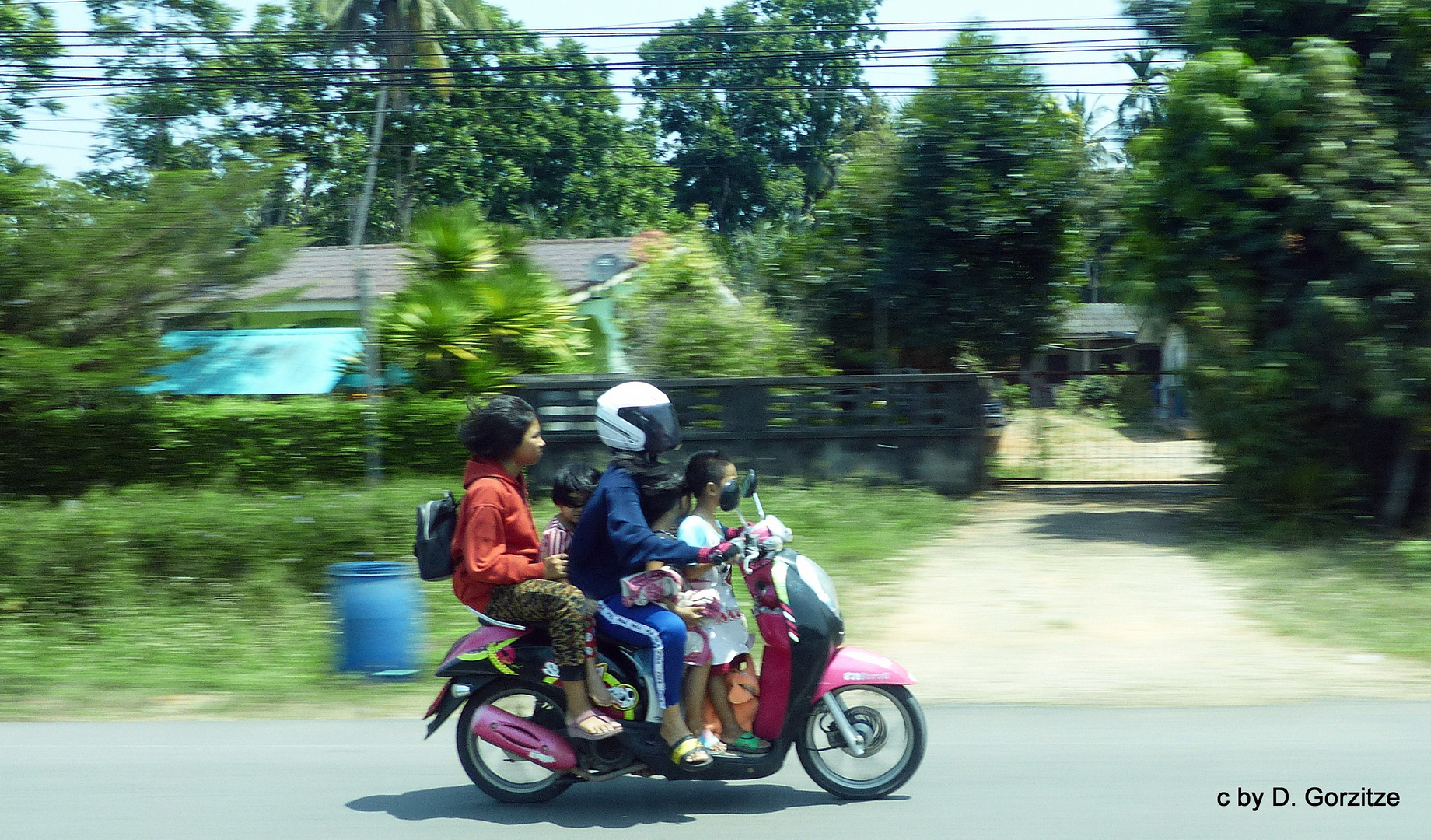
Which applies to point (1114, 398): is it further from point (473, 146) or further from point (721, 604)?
point (473, 146)

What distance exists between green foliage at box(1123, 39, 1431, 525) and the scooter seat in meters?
8.01

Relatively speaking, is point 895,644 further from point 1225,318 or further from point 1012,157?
point 1012,157

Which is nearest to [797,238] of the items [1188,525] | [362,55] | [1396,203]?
[1188,525]

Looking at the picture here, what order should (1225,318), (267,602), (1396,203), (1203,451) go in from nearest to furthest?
Answer: (267,602) < (1396,203) < (1225,318) < (1203,451)

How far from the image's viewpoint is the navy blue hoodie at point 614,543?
435cm

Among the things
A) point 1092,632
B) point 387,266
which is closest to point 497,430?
point 1092,632

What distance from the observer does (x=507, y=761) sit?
4.73 m

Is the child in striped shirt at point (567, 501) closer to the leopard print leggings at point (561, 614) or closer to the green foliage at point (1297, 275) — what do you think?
the leopard print leggings at point (561, 614)

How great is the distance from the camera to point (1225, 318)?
11.0 m

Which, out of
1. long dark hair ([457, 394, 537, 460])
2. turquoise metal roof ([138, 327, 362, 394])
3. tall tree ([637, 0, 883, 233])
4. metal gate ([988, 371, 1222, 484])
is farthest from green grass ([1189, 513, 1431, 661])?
tall tree ([637, 0, 883, 233])

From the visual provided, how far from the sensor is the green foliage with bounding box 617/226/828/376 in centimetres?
1425

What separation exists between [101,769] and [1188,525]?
962 cm

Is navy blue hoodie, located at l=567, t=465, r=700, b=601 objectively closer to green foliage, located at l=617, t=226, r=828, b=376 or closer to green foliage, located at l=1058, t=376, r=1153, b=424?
green foliage, located at l=617, t=226, r=828, b=376

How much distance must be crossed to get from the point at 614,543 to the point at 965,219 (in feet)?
35.3
